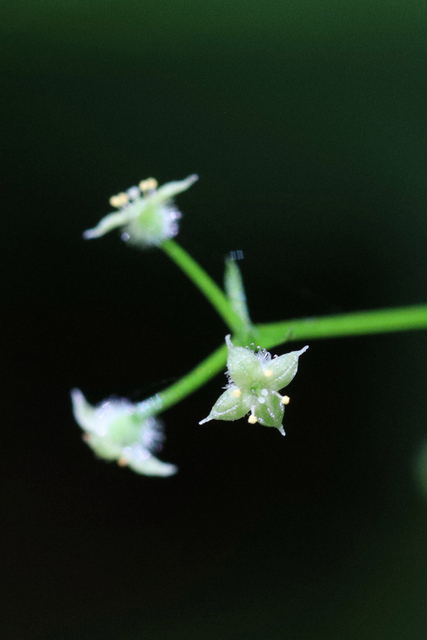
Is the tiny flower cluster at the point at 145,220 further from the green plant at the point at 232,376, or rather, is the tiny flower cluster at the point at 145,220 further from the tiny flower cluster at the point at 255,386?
the tiny flower cluster at the point at 255,386

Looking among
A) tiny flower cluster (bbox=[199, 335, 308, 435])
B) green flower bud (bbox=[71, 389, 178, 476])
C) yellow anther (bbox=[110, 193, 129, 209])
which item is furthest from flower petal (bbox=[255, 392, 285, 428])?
yellow anther (bbox=[110, 193, 129, 209])

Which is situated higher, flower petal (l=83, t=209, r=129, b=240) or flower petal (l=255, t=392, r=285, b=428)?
flower petal (l=83, t=209, r=129, b=240)

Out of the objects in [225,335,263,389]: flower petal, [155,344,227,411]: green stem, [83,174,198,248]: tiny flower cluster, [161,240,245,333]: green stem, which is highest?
[83,174,198,248]: tiny flower cluster

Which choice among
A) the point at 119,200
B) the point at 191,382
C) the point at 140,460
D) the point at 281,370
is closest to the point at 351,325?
the point at 281,370

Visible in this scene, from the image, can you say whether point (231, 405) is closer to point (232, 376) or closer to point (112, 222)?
point (232, 376)

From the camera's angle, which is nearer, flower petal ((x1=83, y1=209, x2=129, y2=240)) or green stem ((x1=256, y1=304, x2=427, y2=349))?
green stem ((x1=256, y1=304, x2=427, y2=349))

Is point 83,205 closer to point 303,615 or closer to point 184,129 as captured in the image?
point 184,129

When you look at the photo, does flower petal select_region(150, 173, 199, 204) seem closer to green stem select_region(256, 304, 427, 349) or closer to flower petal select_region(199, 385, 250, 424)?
green stem select_region(256, 304, 427, 349)
